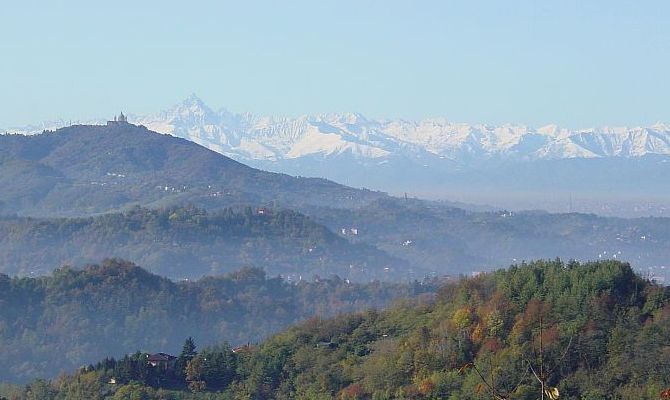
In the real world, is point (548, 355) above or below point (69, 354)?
above

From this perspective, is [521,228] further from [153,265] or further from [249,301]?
[249,301]

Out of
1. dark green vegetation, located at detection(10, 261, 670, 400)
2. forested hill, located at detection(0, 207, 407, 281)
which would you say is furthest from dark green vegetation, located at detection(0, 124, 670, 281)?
dark green vegetation, located at detection(10, 261, 670, 400)

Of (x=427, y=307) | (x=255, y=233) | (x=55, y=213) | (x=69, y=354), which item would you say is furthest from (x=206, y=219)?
(x=427, y=307)

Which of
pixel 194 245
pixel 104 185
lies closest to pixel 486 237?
pixel 104 185

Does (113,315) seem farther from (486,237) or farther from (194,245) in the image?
(486,237)

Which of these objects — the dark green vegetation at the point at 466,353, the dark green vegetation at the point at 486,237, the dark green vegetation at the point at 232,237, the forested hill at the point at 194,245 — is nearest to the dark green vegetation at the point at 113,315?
the dark green vegetation at the point at 466,353

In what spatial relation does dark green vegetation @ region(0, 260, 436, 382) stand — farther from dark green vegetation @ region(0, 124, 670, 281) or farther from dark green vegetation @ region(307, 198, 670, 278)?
dark green vegetation @ region(307, 198, 670, 278)
